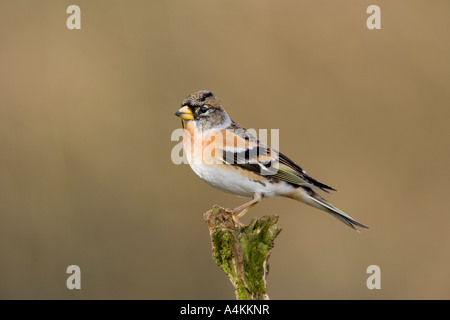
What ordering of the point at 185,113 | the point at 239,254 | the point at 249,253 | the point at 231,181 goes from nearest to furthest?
1. the point at 239,254
2. the point at 249,253
3. the point at 231,181
4. the point at 185,113

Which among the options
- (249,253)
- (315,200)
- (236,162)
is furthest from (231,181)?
(315,200)

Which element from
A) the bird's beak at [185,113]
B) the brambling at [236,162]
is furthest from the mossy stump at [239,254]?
the bird's beak at [185,113]

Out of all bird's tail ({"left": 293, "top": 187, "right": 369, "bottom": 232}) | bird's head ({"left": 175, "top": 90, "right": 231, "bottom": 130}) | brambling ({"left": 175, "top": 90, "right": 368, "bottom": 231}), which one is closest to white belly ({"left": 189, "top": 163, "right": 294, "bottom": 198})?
brambling ({"left": 175, "top": 90, "right": 368, "bottom": 231})

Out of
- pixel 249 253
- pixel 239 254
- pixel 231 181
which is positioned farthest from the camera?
pixel 231 181

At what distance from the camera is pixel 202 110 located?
5.59m

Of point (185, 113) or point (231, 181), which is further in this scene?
point (185, 113)

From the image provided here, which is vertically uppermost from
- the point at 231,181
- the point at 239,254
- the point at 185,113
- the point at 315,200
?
the point at 185,113

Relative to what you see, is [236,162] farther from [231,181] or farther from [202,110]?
[202,110]

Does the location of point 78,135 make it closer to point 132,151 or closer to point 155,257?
point 132,151

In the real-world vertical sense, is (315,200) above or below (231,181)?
below

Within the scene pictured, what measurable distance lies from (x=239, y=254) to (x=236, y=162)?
0.94 meters

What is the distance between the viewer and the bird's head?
5551mm

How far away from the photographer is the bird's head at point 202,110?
5.55m

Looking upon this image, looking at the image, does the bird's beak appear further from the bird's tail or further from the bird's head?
the bird's tail
